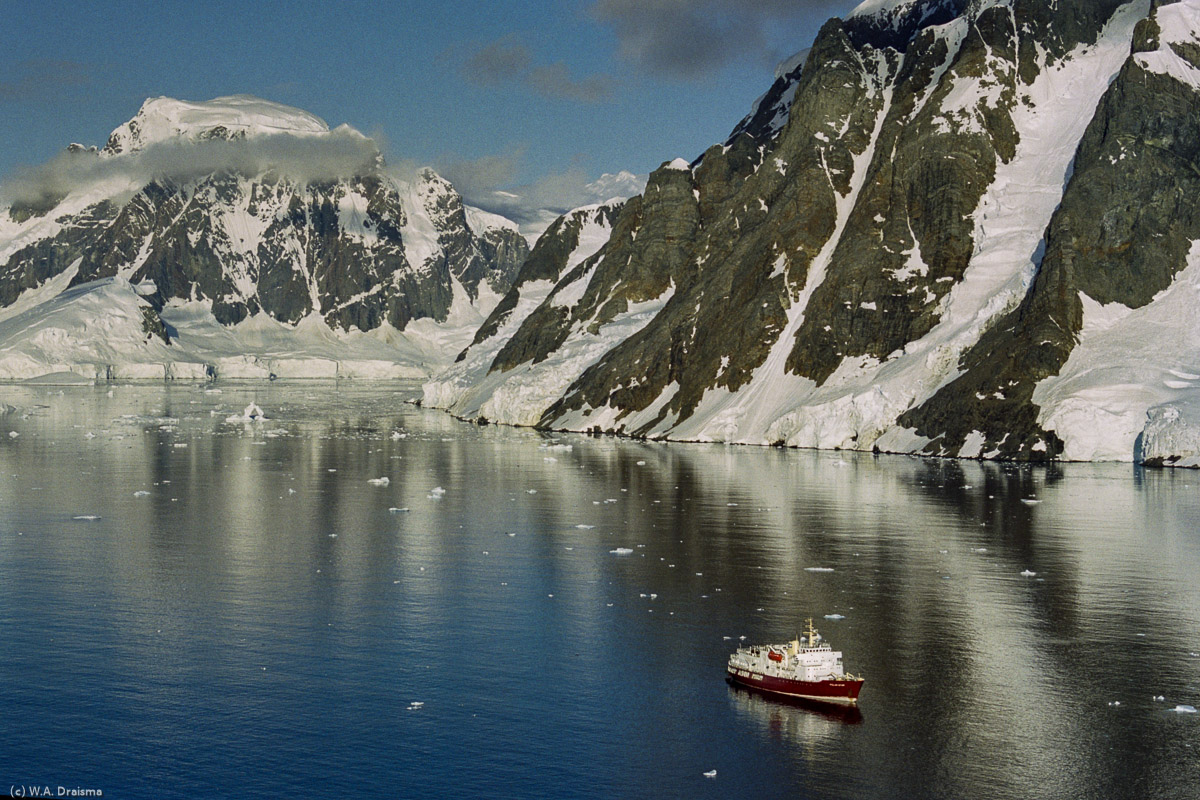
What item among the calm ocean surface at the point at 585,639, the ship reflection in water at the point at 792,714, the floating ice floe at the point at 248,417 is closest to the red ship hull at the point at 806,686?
the ship reflection in water at the point at 792,714

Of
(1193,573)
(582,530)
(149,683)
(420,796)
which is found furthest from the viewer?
(582,530)

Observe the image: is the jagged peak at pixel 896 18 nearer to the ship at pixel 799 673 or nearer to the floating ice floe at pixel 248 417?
the floating ice floe at pixel 248 417

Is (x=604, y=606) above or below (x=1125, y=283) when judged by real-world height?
below

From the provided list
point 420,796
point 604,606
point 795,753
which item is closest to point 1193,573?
point 604,606

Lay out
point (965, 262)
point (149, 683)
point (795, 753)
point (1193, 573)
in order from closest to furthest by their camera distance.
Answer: point (795, 753) < point (149, 683) < point (1193, 573) < point (965, 262)

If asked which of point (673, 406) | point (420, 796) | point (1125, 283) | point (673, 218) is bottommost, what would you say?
point (420, 796)

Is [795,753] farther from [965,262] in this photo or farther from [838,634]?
[965,262]

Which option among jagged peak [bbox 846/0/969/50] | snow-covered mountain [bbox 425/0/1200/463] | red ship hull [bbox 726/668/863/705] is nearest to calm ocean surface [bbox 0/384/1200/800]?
red ship hull [bbox 726/668/863/705]

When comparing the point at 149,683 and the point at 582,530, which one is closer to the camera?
the point at 149,683

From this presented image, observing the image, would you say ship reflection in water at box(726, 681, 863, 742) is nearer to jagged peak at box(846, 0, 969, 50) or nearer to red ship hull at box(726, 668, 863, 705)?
red ship hull at box(726, 668, 863, 705)

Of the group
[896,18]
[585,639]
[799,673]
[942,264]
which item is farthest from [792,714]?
[896,18]
